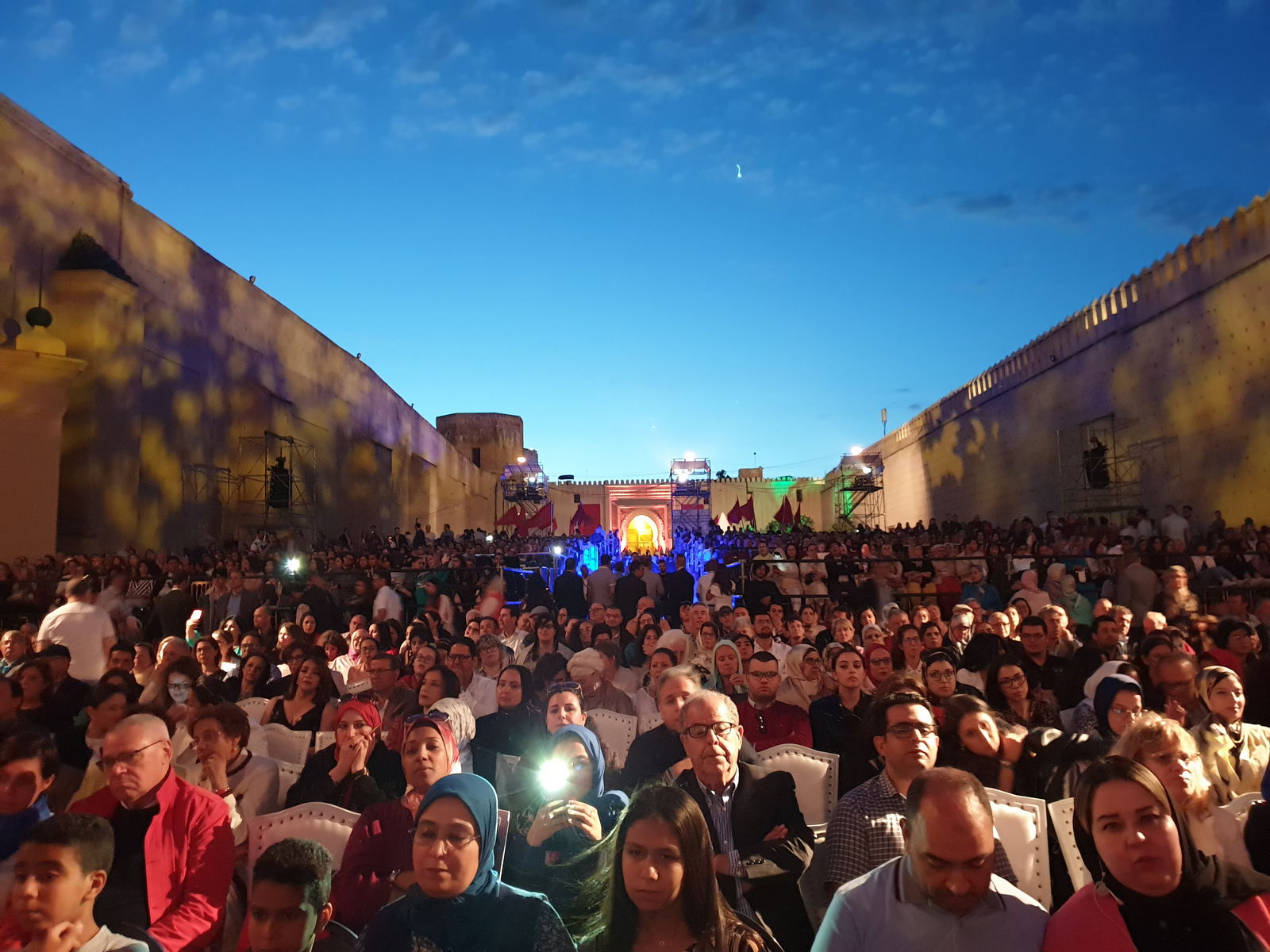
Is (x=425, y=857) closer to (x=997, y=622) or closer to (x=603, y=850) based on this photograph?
(x=603, y=850)

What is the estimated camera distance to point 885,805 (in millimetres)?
3129

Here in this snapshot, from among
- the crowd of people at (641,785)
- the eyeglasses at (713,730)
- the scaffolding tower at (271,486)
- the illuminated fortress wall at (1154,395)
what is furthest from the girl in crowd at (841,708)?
the scaffolding tower at (271,486)

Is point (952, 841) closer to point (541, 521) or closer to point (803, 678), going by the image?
point (803, 678)

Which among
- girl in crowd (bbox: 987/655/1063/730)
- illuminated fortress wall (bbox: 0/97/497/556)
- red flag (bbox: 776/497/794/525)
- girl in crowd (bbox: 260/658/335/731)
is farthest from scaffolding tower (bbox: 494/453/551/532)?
girl in crowd (bbox: 987/655/1063/730)

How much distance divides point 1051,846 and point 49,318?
18143 mm

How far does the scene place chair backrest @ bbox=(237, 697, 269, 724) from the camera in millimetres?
5843

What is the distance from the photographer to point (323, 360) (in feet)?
91.0

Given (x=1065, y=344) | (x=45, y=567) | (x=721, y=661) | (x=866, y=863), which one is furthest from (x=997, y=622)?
(x=1065, y=344)

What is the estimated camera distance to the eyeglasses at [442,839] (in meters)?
2.42

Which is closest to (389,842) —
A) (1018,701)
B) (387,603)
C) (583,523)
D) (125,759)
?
(125,759)

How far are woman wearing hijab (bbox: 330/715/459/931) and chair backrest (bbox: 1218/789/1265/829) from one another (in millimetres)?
2958

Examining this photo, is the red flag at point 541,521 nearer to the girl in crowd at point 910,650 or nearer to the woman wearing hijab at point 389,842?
the girl in crowd at point 910,650

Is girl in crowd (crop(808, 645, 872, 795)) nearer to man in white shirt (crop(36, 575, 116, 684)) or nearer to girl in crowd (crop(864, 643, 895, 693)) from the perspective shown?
girl in crowd (crop(864, 643, 895, 693))

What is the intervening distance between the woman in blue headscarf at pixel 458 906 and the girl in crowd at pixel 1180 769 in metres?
2.02
